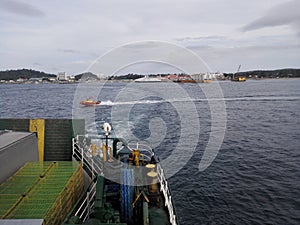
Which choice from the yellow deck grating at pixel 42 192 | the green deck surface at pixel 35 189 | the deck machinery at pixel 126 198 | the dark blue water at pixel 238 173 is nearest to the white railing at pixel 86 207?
the deck machinery at pixel 126 198

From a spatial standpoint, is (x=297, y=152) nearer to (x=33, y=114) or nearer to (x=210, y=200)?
(x=210, y=200)

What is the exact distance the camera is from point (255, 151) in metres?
25.7

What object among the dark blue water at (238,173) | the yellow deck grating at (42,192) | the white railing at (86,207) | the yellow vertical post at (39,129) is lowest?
the dark blue water at (238,173)

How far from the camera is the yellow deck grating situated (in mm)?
6473

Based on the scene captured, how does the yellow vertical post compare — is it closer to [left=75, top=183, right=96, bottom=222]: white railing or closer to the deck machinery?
the deck machinery

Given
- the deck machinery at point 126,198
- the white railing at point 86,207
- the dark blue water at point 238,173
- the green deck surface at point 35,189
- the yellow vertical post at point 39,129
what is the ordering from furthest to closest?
1. the dark blue water at point 238,173
2. the yellow vertical post at point 39,129
3. the white railing at point 86,207
4. the deck machinery at point 126,198
5. the green deck surface at point 35,189

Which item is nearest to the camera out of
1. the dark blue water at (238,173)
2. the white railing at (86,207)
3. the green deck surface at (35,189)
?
the green deck surface at (35,189)

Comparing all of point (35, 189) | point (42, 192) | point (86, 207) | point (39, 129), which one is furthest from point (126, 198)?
point (39, 129)

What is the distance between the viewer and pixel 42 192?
7461 millimetres

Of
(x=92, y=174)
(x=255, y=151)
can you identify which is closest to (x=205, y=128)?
(x=255, y=151)

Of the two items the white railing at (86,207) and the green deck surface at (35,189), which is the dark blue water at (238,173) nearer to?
the white railing at (86,207)

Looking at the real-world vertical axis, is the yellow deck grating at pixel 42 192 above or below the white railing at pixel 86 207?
above

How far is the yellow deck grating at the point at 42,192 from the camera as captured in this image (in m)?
6.47

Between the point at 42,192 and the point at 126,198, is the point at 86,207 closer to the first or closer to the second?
the point at 126,198
